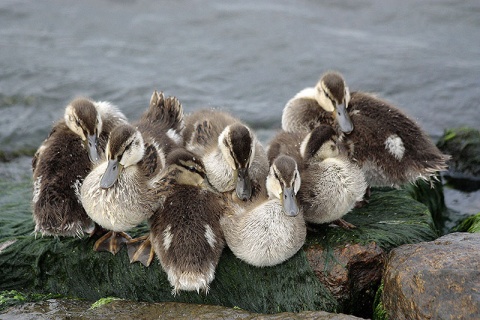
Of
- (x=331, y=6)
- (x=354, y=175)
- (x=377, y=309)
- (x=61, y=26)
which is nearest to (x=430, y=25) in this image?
(x=331, y=6)

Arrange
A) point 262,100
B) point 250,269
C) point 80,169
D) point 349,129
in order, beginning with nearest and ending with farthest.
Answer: point 250,269 < point 80,169 < point 349,129 < point 262,100

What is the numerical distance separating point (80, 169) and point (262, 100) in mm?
5115

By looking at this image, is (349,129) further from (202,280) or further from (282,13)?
(282,13)

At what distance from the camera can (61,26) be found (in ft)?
41.6

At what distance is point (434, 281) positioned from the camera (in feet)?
14.6

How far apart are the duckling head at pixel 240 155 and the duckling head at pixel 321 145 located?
1.45ft

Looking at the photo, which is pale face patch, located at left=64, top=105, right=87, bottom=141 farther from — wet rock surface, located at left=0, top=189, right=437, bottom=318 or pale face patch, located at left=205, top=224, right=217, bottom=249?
pale face patch, located at left=205, top=224, right=217, bottom=249

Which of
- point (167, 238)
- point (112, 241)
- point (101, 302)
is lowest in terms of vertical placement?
point (101, 302)

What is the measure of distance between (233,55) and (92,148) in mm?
6326

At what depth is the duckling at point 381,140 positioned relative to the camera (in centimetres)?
597

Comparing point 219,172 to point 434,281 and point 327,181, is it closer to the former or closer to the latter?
point 327,181

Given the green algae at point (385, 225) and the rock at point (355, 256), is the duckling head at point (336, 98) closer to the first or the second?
the green algae at point (385, 225)

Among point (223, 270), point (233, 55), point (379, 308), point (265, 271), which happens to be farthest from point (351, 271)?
point (233, 55)

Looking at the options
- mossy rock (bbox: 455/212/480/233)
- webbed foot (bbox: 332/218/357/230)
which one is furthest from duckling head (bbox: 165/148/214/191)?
mossy rock (bbox: 455/212/480/233)
